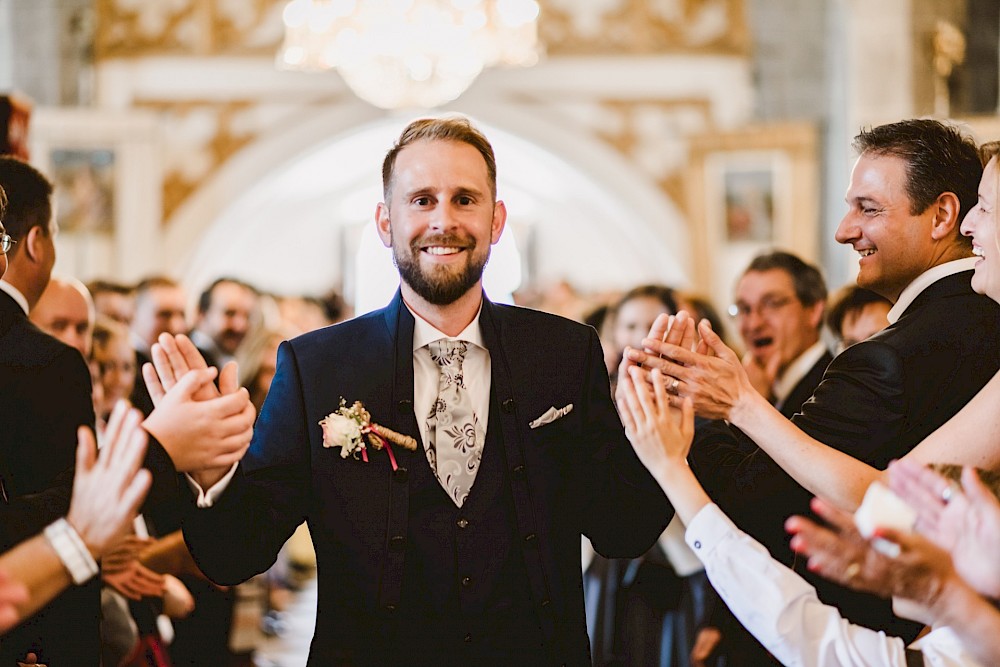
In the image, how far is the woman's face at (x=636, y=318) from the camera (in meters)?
5.22

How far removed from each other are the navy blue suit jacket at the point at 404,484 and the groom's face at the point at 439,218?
14cm

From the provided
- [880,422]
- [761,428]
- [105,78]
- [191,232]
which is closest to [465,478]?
[761,428]

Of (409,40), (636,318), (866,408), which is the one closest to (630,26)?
(409,40)

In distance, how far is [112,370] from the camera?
5324 millimetres

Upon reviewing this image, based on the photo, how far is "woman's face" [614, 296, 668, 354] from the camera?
522 centimetres

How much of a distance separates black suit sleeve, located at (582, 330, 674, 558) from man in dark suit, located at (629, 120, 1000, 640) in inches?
7.8

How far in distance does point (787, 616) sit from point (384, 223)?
1.28 m

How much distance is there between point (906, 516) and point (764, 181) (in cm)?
1070

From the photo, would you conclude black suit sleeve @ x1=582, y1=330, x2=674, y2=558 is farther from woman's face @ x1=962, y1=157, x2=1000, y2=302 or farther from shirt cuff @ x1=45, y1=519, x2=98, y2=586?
shirt cuff @ x1=45, y1=519, x2=98, y2=586

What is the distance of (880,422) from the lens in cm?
279

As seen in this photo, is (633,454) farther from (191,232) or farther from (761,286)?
(191,232)

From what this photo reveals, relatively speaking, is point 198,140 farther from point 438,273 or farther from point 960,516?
point 960,516

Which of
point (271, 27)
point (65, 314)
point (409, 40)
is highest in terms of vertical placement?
point (271, 27)

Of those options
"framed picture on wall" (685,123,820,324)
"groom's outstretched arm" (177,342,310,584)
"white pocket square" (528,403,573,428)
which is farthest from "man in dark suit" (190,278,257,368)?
"framed picture on wall" (685,123,820,324)
